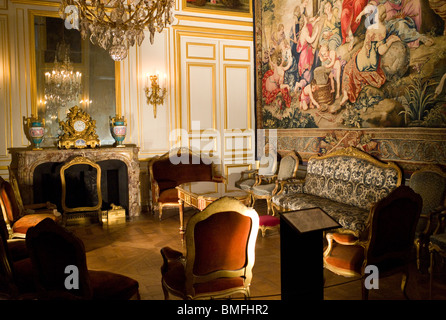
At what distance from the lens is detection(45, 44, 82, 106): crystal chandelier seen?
564 centimetres

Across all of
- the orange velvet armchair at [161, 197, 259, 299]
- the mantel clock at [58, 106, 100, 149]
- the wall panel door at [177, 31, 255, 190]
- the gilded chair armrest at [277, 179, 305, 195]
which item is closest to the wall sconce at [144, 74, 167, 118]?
the wall panel door at [177, 31, 255, 190]

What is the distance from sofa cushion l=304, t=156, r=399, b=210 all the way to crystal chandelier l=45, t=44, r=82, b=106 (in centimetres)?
376

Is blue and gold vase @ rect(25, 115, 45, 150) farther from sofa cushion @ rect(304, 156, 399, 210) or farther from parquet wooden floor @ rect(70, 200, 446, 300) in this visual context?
sofa cushion @ rect(304, 156, 399, 210)

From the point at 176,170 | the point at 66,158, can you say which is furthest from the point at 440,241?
the point at 66,158

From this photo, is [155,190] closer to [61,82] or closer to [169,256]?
[61,82]

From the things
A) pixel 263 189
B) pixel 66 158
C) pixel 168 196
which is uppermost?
pixel 66 158

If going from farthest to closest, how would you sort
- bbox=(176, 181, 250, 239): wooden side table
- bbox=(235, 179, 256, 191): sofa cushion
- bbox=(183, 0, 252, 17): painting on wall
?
bbox=(183, 0, 252, 17): painting on wall < bbox=(235, 179, 256, 191): sofa cushion < bbox=(176, 181, 250, 239): wooden side table

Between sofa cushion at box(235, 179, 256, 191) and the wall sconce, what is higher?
the wall sconce

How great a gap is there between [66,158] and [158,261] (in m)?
2.50

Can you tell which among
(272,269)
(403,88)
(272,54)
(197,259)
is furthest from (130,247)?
(272,54)

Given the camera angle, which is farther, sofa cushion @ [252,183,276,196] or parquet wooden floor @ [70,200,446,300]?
sofa cushion @ [252,183,276,196]

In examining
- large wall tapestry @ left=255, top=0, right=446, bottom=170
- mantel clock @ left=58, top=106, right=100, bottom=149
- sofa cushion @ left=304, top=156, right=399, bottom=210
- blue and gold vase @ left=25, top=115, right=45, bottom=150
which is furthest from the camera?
mantel clock @ left=58, top=106, right=100, bottom=149

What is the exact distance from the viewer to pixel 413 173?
12.5 ft

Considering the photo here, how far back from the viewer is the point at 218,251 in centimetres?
224
